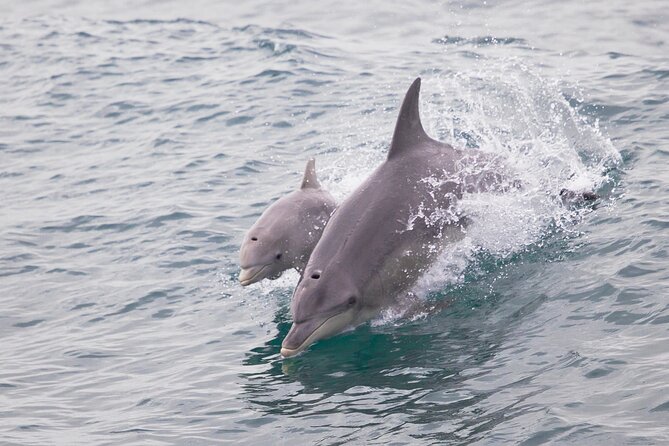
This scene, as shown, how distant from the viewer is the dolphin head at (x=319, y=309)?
1083 cm

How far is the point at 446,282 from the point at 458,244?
52 centimetres

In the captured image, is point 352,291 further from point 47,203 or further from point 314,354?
point 47,203

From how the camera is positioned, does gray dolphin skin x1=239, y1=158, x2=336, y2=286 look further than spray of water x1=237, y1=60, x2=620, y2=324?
No

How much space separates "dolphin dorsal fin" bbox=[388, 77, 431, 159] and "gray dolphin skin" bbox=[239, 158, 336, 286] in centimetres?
138

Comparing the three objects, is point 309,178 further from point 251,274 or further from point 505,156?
point 505,156

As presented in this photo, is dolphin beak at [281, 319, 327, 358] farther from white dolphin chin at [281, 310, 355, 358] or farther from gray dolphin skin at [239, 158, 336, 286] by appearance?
gray dolphin skin at [239, 158, 336, 286]

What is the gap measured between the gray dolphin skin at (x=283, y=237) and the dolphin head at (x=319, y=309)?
131 cm

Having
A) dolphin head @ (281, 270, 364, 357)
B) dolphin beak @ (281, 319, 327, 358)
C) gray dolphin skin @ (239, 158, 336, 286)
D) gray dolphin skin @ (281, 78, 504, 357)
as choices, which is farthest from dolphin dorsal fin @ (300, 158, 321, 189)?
dolphin beak @ (281, 319, 327, 358)

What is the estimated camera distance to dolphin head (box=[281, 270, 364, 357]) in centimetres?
1083

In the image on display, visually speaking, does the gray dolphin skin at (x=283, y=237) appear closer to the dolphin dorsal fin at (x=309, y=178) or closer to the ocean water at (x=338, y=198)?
the dolphin dorsal fin at (x=309, y=178)

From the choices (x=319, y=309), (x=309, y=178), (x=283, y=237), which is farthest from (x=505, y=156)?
(x=319, y=309)

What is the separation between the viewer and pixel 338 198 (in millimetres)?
14344

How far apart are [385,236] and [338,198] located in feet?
9.68

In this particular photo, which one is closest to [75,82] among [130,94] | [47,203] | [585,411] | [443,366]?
[130,94]
